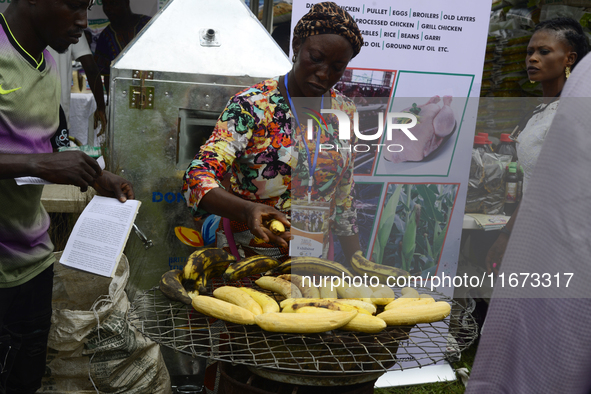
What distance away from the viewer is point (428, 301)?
1.66 m

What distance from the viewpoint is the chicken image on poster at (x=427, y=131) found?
10.3 ft

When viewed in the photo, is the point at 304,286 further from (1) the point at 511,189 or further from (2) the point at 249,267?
(1) the point at 511,189

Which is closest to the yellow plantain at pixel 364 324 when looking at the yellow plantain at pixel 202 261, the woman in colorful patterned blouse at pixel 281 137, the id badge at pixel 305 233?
the id badge at pixel 305 233

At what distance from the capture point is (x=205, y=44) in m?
3.00

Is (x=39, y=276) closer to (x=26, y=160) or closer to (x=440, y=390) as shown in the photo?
(x=26, y=160)

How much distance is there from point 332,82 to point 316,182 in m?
0.50

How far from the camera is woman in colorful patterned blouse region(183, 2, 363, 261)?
7.06 ft

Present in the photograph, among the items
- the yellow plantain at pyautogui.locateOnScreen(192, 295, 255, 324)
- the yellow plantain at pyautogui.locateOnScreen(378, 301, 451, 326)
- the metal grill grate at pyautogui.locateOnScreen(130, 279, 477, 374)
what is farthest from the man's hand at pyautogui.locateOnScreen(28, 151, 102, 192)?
the yellow plantain at pyautogui.locateOnScreen(378, 301, 451, 326)

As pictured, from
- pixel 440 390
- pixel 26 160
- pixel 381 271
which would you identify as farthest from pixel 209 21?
pixel 440 390

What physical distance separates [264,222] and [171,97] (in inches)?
57.1

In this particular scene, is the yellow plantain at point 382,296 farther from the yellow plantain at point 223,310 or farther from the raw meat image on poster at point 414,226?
the raw meat image on poster at point 414,226

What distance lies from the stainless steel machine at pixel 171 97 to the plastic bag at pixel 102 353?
36cm

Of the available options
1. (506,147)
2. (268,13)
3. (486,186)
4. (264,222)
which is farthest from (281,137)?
(268,13)

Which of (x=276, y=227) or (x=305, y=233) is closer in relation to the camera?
(x=276, y=227)
